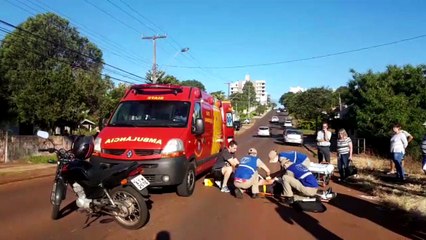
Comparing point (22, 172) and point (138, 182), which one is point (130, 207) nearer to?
point (138, 182)

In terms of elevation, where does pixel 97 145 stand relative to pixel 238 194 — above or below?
above

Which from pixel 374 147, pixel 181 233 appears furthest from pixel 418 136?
pixel 181 233

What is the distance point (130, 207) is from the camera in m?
6.91

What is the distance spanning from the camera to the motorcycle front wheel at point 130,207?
6828 millimetres

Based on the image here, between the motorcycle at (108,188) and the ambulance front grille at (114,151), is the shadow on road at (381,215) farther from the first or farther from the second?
the ambulance front grille at (114,151)

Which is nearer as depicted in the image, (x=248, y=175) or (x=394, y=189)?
(x=248, y=175)

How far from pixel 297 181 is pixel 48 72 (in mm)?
18922

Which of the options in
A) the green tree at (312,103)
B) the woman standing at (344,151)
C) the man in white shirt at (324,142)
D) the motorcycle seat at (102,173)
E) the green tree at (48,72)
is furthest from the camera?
the green tree at (312,103)

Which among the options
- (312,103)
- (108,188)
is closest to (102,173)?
(108,188)

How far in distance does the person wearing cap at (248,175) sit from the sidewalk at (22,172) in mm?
6768

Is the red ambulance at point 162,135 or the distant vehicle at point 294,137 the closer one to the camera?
the red ambulance at point 162,135

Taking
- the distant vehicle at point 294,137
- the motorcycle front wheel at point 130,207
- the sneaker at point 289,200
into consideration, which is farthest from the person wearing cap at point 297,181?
the distant vehicle at point 294,137

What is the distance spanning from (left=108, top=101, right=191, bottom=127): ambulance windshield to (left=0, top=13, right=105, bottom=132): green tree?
10917mm

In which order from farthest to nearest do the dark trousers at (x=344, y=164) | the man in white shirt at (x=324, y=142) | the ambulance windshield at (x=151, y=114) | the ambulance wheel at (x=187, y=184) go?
the man in white shirt at (x=324, y=142)
the dark trousers at (x=344, y=164)
the ambulance windshield at (x=151, y=114)
the ambulance wheel at (x=187, y=184)
